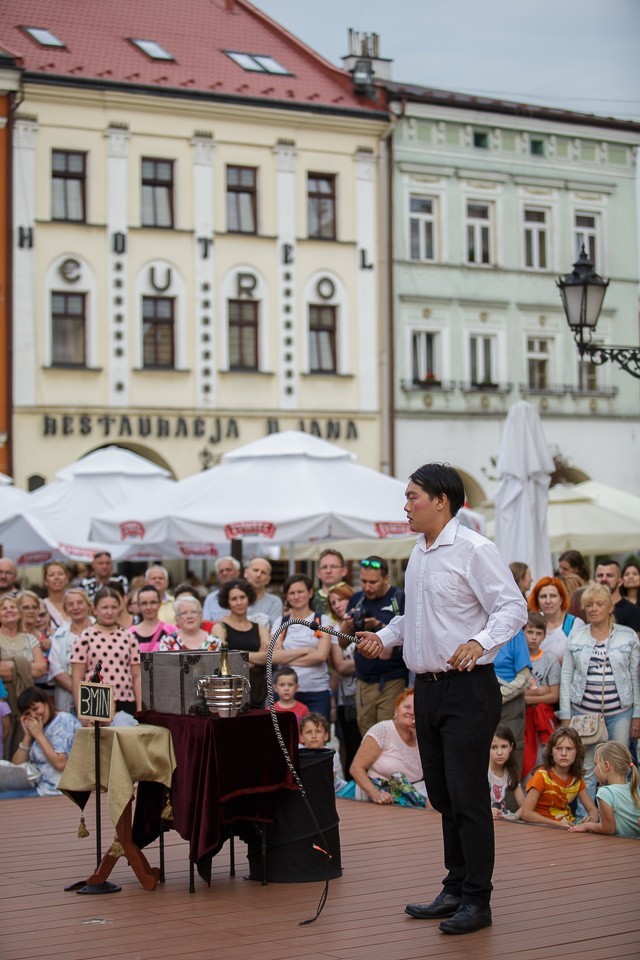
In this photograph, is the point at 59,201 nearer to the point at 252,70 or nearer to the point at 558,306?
the point at 252,70

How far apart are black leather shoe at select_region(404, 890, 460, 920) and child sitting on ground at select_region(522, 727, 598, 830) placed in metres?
2.63

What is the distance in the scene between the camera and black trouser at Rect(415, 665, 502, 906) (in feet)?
22.5

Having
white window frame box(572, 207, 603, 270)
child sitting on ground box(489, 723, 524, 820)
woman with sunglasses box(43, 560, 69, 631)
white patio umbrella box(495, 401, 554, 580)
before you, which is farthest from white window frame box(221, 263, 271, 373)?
child sitting on ground box(489, 723, 524, 820)

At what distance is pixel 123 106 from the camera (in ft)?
102

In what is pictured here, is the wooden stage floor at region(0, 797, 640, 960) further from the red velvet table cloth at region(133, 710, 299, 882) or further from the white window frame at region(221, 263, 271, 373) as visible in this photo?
the white window frame at region(221, 263, 271, 373)

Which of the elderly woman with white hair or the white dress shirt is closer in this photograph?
the white dress shirt

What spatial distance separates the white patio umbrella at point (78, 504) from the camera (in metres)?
18.5

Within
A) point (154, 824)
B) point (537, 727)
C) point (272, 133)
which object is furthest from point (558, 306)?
point (154, 824)

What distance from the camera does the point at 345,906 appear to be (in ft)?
24.8

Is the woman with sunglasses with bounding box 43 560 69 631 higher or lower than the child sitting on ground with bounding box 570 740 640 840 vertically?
higher

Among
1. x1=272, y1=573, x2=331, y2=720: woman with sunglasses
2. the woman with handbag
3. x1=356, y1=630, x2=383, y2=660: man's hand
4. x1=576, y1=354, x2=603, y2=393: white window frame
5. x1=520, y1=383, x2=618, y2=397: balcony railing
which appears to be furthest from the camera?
x1=576, y1=354, x2=603, y2=393: white window frame

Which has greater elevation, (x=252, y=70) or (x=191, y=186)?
(x=252, y=70)

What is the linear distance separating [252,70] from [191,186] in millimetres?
3262

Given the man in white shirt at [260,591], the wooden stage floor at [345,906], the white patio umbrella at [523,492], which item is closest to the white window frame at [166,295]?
the white patio umbrella at [523,492]
